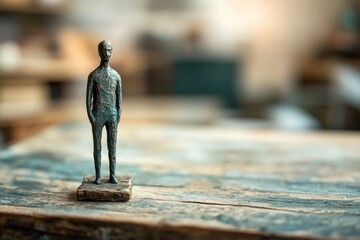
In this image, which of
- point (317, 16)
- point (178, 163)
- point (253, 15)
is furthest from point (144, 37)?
point (178, 163)

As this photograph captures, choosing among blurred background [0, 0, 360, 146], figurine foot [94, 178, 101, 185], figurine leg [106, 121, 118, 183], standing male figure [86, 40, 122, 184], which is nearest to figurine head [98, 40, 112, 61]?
standing male figure [86, 40, 122, 184]

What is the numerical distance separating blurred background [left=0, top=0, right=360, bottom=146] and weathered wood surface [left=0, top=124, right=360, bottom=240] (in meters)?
1.40

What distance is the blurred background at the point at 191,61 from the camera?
335cm

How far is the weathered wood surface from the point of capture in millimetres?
911

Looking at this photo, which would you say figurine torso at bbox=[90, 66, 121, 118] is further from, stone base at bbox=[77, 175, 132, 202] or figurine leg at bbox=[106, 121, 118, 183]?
stone base at bbox=[77, 175, 132, 202]

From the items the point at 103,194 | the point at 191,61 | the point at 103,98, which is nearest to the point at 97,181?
the point at 103,194

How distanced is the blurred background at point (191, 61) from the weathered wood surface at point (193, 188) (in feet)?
4.61

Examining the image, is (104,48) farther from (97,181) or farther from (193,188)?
(193,188)

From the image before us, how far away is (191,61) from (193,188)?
3759 millimetres

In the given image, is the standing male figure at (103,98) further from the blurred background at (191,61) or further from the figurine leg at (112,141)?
the blurred background at (191,61)

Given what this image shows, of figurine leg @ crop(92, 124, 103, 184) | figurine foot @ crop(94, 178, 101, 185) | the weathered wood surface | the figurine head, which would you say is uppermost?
the figurine head

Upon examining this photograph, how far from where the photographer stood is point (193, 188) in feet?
3.90

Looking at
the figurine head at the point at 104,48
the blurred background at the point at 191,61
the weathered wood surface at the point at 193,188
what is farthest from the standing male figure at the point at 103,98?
the blurred background at the point at 191,61

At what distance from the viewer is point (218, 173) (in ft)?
4.50
